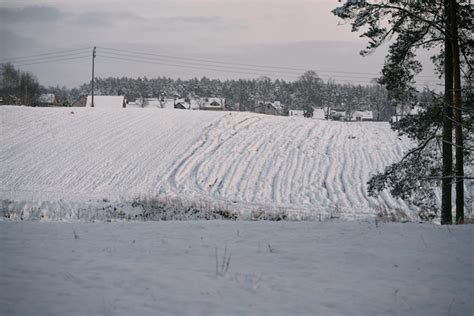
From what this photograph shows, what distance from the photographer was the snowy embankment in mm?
19289

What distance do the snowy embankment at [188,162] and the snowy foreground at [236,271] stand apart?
21.8ft

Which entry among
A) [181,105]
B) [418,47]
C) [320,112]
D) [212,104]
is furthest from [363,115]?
[418,47]

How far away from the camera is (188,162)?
2614 centimetres

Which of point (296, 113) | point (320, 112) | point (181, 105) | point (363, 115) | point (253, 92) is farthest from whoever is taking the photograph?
point (253, 92)

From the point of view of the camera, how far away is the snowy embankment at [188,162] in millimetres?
19289

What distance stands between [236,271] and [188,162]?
66.3 feet

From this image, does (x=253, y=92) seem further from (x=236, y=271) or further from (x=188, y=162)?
(x=236, y=271)

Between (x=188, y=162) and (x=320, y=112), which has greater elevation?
(x=320, y=112)

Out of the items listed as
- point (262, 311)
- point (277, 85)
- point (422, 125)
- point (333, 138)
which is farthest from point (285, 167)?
point (277, 85)

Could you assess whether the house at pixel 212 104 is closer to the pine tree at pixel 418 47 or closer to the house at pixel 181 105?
the house at pixel 181 105

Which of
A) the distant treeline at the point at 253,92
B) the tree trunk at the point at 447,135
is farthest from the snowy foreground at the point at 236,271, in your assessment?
the distant treeline at the point at 253,92

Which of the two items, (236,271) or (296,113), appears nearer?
(236,271)

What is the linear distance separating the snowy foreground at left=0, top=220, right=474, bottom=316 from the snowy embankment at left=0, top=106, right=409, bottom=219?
6644mm

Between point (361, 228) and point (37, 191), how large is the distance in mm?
18038
